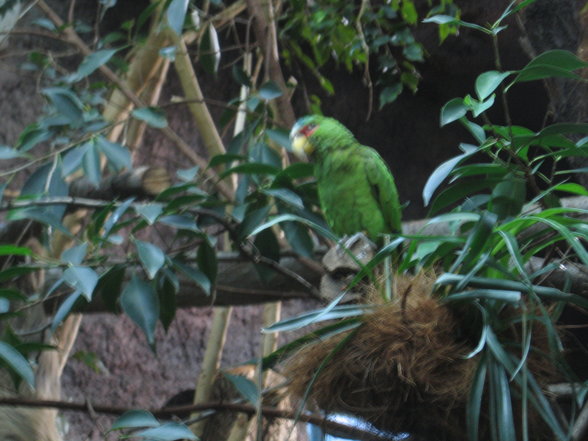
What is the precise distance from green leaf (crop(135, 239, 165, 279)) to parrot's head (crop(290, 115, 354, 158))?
0.53 m

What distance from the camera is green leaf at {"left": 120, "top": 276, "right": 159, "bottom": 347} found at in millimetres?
1606

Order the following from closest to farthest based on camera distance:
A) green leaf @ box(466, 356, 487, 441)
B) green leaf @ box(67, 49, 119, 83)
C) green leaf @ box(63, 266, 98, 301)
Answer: green leaf @ box(466, 356, 487, 441) < green leaf @ box(63, 266, 98, 301) < green leaf @ box(67, 49, 119, 83)

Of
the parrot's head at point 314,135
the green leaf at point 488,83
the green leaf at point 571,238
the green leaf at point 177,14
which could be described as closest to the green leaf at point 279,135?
the parrot's head at point 314,135

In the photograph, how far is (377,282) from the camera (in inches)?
46.8

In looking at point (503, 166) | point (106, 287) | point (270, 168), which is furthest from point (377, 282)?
point (106, 287)

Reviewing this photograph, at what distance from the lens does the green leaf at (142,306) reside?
5.27ft

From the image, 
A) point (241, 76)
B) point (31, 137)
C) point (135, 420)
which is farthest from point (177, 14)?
point (135, 420)

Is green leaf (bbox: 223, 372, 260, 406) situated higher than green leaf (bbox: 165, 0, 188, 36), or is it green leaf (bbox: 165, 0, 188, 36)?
green leaf (bbox: 165, 0, 188, 36)

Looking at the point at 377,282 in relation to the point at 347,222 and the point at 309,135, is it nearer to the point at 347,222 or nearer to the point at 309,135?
the point at 347,222

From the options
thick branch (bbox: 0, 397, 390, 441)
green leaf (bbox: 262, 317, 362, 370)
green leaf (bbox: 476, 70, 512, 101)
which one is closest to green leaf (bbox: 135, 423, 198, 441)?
thick branch (bbox: 0, 397, 390, 441)

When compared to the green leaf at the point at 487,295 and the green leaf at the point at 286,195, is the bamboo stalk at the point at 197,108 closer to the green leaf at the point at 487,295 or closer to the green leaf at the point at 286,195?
the green leaf at the point at 286,195

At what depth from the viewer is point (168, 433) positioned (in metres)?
1.39

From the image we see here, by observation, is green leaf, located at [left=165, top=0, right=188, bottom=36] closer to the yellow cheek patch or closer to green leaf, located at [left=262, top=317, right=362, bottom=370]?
the yellow cheek patch

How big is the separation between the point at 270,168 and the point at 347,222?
0.86 ft
